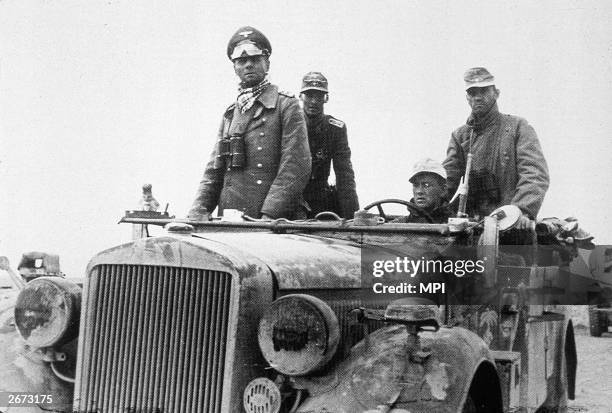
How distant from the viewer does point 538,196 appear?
234 inches

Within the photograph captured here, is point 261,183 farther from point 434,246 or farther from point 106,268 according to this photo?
point 106,268

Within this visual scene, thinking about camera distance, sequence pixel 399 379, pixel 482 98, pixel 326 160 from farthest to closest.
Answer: pixel 326 160, pixel 482 98, pixel 399 379

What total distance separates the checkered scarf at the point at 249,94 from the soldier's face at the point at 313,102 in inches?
62.8

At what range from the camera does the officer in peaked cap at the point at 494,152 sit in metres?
6.20

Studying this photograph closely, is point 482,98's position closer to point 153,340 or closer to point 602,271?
point 602,271

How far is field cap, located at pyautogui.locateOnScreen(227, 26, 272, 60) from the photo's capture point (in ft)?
20.4

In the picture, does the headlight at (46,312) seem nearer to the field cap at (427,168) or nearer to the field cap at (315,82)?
the field cap at (427,168)

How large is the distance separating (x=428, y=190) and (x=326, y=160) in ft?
7.73

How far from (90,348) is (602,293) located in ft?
18.3

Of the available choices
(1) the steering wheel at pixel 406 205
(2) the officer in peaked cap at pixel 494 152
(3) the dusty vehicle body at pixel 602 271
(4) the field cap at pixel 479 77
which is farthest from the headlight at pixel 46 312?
(3) the dusty vehicle body at pixel 602 271


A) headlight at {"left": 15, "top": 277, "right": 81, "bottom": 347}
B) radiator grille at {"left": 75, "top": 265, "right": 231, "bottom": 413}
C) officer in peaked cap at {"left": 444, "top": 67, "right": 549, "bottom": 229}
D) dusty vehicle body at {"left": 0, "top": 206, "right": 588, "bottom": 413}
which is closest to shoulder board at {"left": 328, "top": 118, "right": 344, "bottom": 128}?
officer in peaked cap at {"left": 444, "top": 67, "right": 549, "bottom": 229}

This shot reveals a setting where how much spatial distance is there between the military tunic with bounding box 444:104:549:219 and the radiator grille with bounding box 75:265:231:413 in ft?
10.2

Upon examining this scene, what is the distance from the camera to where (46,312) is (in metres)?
4.15

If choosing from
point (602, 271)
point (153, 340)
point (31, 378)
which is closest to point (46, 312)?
point (31, 378)
